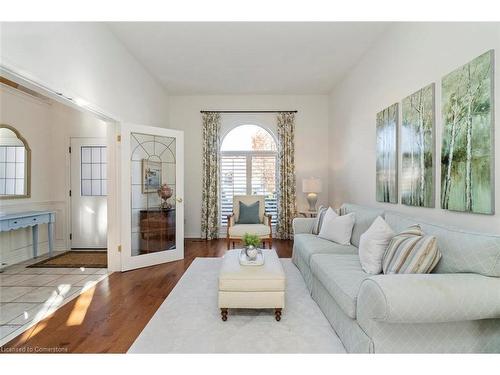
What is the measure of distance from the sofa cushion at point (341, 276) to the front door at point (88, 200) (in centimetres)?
414

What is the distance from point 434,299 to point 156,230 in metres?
3.77

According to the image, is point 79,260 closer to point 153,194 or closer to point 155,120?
point 153,194

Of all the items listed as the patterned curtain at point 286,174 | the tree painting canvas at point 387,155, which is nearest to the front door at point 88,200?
the patterned curtain at point 286,174

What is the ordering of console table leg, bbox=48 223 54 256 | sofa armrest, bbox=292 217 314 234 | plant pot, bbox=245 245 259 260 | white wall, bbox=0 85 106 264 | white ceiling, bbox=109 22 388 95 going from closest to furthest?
plant pot, bbox=245 245 259 260, white ceiling, bbox=109 22 388 95, sofa armrest, bbox=292 217 314 234, white wall, bbox=0 85 106 264, console table leg, bbox=48 223 54 256

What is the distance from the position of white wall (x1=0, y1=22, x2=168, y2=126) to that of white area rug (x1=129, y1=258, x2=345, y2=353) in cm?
230

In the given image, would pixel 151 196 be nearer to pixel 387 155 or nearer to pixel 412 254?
pixel 387 155

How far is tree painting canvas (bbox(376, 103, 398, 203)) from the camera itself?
A: 3.19 m

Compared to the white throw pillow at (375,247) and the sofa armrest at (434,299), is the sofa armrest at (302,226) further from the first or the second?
the sofa armrest at (434,299)

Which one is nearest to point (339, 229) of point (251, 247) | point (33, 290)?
point (251, 247)

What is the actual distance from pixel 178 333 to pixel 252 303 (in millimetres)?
640

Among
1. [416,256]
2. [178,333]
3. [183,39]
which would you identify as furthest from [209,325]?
[183,39]

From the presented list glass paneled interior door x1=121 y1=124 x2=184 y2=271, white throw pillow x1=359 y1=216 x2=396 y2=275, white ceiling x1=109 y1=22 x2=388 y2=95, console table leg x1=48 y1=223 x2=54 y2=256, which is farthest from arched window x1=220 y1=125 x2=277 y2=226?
white throw pillow x1=359 y1=216 x2=396 y2=275

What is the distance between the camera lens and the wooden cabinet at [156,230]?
13.5ft

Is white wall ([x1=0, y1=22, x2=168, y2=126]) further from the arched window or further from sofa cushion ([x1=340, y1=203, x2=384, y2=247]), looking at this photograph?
sofa cushion ([x1=340, y1=203, x2=384, y2=247])
